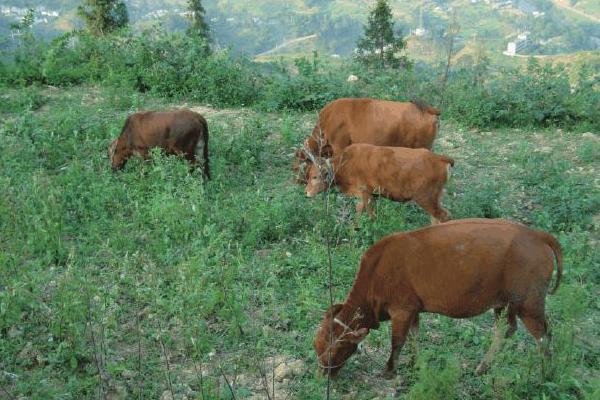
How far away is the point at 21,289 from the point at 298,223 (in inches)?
142

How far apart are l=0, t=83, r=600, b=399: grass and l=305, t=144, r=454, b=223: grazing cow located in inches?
13.2

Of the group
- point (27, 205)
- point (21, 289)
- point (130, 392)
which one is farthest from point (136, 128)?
point (130, 392)

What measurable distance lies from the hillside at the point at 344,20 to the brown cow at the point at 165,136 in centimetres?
4602

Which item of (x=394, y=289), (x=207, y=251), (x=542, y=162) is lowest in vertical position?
(x=542, y=162)

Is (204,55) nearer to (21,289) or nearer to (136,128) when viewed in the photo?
(136,128)

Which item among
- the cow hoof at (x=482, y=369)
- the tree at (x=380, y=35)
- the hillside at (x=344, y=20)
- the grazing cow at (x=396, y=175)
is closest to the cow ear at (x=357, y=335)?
the cow hoof at (x=482, y=369)

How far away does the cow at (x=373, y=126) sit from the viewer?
10.1 metres

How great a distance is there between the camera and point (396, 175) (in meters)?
8.77

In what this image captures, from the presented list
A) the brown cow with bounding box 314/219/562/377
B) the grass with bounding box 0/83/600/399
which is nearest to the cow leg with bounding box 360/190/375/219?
the grass with bounding box 0/83/600/399

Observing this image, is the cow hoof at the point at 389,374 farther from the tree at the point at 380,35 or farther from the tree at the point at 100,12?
the tree at the point at 100,12

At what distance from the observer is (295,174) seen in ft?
34.7

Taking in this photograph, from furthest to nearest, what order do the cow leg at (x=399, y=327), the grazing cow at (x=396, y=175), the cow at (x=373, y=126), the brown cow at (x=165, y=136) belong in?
the brown cow at (x=165, y=136), the cow at (x=373, y=126), the grazing cow at (x=396, y=175), the cow leg at (x=399, y=327)

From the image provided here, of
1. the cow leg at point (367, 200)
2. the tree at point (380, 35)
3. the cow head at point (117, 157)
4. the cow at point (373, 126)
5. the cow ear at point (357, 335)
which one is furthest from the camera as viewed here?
the tree at point (380, 35)

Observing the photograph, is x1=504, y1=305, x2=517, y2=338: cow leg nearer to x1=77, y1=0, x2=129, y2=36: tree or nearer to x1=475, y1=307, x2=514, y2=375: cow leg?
x1=475, y1=307, x2=514, y2=375: cow leg
